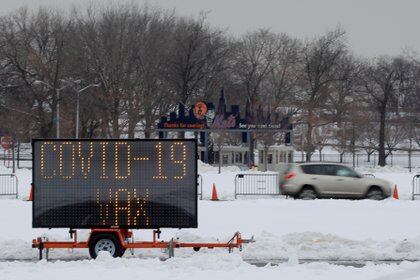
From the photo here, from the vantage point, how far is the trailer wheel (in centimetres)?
1439

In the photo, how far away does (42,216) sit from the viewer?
566 inches

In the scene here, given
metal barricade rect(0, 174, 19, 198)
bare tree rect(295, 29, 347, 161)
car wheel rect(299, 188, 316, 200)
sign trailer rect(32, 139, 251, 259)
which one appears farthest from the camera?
bare tree rect(295, 29, 347, 161)

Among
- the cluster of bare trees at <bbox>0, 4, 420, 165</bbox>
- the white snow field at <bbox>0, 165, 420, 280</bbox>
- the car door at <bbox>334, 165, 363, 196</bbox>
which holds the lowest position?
the white snow field at <bbox>0, 165, 420, 280</bbox>

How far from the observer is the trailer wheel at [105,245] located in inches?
567

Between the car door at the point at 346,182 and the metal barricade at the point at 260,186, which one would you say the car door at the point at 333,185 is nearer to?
the car door at the point at 346,182

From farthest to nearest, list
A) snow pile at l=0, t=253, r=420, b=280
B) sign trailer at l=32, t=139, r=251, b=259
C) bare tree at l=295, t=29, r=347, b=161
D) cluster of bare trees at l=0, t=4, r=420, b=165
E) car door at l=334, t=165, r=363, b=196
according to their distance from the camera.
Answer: bare tree at l=295, t=29, r=347, b=161
cluster of bare trees at l=0, t=4, r=420, b=165
car door at l=334, t=165, r=363, b=196
sign trailer at l=32, t=139, r=251, b=259
snow pile at l=0, t=253, r=420, b=280

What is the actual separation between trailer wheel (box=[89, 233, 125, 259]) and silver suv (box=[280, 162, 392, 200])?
1524 cm

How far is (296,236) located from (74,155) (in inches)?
208

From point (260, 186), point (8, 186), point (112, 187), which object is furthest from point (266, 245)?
point (8, 186)

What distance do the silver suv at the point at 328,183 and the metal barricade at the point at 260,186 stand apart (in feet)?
10.1

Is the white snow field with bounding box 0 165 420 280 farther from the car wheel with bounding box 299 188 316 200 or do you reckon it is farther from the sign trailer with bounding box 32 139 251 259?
the car wheel with bounding box 299 188 316 200

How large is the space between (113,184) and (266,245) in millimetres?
3439

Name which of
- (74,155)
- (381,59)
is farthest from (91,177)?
(381,59)

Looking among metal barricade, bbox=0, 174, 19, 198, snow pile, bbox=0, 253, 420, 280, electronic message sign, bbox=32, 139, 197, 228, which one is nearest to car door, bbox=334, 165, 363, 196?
metal barricade, bbox=0, 174, 19, 198
